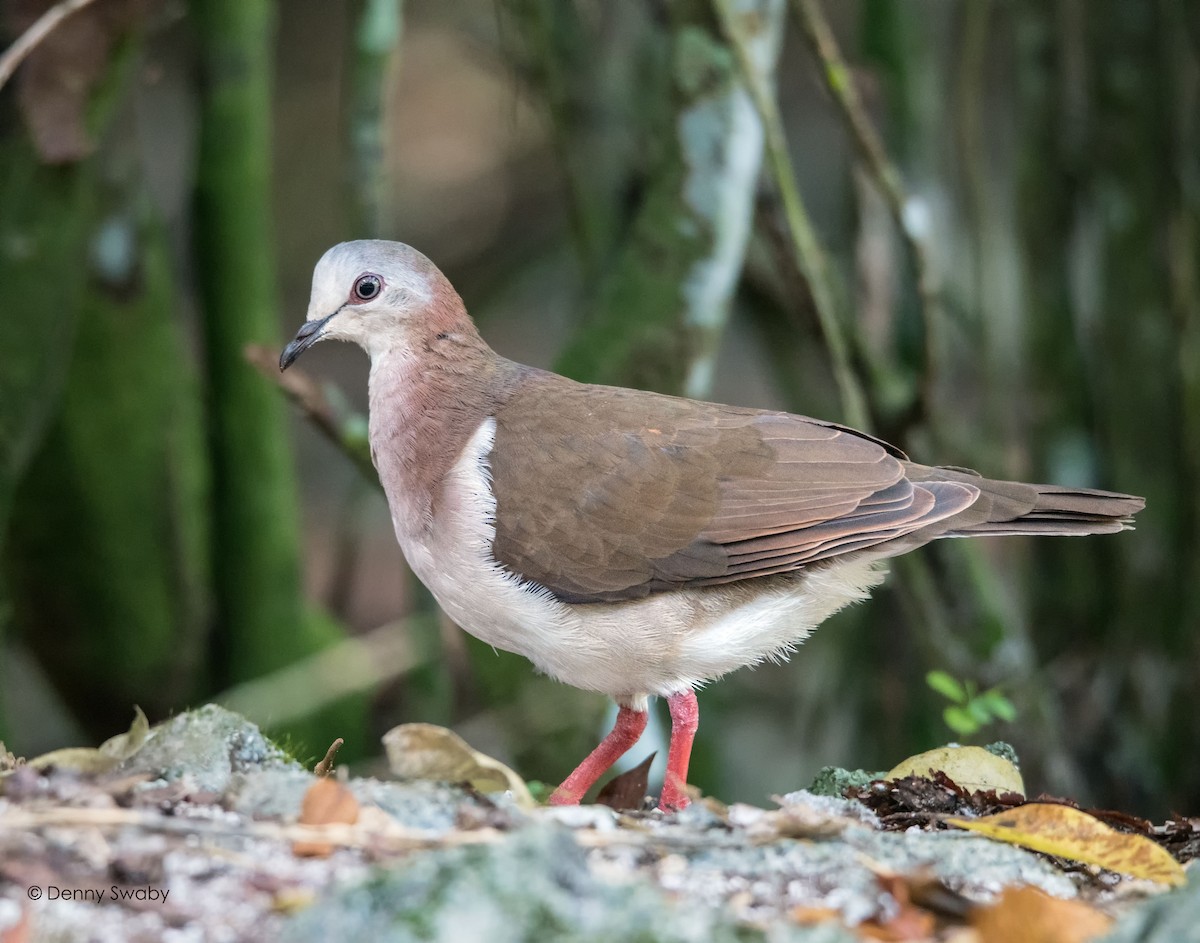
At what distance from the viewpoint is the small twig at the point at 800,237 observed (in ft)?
16.4

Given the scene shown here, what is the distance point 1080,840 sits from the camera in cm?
284

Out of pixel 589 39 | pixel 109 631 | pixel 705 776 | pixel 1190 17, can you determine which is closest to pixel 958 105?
pixel 1190 17

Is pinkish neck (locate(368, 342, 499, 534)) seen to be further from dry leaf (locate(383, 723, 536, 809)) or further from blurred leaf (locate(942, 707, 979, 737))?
blurred leaf (locate(942, 707, 979, 737))

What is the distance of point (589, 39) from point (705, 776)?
11.4 feet

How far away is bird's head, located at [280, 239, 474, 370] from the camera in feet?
13.8

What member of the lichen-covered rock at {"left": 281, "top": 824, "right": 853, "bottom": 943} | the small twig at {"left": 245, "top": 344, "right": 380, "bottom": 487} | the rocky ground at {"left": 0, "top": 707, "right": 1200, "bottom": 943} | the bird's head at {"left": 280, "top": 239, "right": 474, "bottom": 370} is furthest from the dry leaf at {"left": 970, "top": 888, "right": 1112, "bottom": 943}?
the small twig at {"left": 245, "top": 344, "right": 380, "bottom": 487}

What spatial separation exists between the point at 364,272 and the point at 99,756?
66.9 inches

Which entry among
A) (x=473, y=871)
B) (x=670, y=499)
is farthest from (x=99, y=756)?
(x=670, y=499)

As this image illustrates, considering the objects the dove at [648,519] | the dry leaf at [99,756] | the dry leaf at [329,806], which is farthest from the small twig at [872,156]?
the dry leaf at [329,806]

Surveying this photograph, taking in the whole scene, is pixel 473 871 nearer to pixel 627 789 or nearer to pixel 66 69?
pixel 627 789

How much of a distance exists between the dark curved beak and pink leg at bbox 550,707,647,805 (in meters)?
1.46

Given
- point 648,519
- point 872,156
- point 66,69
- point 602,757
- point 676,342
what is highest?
point 66,69

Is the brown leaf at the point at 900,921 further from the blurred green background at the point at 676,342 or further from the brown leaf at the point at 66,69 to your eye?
the brown leaf at the point at 66,69

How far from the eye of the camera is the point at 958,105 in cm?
715
